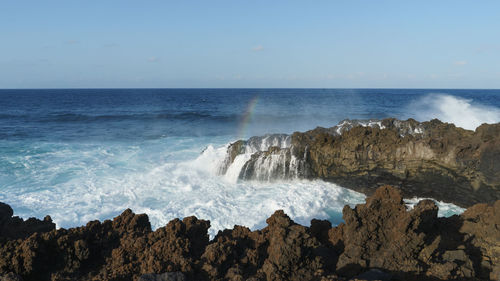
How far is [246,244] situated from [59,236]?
2.16 meters

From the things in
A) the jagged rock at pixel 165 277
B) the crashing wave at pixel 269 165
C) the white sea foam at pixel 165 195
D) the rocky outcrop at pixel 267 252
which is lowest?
the white sea foam at pixel 165 195

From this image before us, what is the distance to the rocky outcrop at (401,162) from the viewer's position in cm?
1044

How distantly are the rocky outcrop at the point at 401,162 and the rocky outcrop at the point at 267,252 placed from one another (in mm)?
6633

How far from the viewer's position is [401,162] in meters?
11.5

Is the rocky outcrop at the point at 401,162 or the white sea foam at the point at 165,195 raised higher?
the rocky outcrop at the point at 401,162

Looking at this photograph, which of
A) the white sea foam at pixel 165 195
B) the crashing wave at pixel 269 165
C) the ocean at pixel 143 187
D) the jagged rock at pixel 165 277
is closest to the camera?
the jagged rock at pixel 165 277

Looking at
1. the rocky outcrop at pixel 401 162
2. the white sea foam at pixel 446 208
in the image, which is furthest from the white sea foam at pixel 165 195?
the white sea foam at pixel 446 208

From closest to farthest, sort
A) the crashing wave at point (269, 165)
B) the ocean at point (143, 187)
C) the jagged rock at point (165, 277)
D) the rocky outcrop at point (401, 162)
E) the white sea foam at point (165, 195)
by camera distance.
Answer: the jagged rock at point (165, 277), the white sea foam at point (165, 195), the ocean at point (143, 187), the rocky outcrop at point (401, 162), the crashing wave at point (269, 165)

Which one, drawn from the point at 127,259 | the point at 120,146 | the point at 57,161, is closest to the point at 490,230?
the point at 127,259

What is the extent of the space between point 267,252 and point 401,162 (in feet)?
29.5

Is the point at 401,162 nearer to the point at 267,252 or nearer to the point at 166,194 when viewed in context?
the point at 166,194

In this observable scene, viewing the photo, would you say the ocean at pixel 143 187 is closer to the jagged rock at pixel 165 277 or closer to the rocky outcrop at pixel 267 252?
the rocky outcrop at pixel 267 252

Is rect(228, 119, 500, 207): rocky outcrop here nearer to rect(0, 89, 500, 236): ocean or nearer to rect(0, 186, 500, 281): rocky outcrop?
rect(0, 89, 500, 236): ocean

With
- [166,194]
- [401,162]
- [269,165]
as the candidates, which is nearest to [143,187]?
[166,194]
